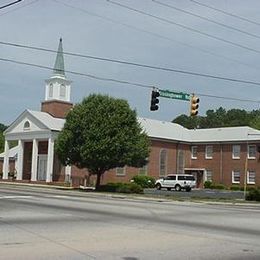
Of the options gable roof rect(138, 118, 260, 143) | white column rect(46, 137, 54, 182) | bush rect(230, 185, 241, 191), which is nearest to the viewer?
white column rect(46, 137, 54, 182)

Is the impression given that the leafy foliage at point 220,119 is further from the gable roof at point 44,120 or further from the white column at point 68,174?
the white column at point 68,174

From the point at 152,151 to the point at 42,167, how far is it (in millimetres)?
14101

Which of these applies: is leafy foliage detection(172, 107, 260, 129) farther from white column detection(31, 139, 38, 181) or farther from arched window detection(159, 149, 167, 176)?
white column detection(31, 139, 38, 181)

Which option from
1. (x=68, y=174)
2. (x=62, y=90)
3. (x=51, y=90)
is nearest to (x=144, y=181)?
(x=68, y=174)

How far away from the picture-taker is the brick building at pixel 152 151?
→ 217ft

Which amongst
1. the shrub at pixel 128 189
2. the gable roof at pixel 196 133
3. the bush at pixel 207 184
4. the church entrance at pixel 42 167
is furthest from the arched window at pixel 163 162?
the shrub at pixel 128 189

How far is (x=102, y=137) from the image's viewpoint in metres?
48.3

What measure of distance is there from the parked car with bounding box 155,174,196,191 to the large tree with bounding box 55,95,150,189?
11.6 meters

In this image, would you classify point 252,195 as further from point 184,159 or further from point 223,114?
point 223,114

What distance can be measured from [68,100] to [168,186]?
59.0 feet

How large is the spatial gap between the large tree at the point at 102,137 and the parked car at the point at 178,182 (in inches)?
457

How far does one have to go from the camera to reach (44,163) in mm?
68375

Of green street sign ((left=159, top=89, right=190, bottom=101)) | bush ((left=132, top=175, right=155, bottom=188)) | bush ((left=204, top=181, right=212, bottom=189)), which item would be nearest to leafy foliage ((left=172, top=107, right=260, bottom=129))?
bush ((left=204, top=181, right=212, bottom=189))

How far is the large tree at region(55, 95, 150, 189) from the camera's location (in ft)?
158
